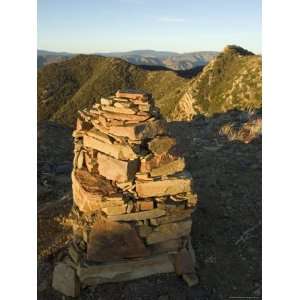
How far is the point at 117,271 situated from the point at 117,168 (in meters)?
1.57

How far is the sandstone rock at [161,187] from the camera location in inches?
247

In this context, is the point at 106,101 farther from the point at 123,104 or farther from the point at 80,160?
the point at 80,160

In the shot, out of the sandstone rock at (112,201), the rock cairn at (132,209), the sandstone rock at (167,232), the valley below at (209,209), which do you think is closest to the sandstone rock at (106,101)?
the rock cairn at (132,209)

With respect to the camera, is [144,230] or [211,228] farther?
[211,228]

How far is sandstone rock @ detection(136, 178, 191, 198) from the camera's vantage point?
6270 mm

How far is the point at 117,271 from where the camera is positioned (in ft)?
20.7

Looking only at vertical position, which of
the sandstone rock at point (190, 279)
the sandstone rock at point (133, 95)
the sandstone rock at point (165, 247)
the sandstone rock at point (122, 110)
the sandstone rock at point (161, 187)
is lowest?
the sandstone rock at point (190, 279)

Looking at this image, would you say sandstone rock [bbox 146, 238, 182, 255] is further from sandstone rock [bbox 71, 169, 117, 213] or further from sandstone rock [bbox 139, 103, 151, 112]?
sandstone rock [bbox 139, 103, 151, 112]

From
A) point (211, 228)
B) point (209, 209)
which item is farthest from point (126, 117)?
point (209, 209)

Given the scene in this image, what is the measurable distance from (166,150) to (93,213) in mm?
1522

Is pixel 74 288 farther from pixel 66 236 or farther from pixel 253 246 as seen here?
pixel 253 246

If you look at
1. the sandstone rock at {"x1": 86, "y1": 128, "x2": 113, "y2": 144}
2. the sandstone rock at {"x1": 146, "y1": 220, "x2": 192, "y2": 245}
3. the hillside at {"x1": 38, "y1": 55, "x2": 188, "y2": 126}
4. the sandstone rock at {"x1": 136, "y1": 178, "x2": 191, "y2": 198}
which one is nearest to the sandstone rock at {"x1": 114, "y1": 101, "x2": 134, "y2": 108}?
the sandstone rock at {"x1": 86, "y1": 128, "x2": 113, "y2": 144}

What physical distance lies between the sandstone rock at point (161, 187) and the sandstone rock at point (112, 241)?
0.56m

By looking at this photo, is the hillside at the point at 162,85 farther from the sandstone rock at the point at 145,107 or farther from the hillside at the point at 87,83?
the sandstone rock at the point at 145,107
